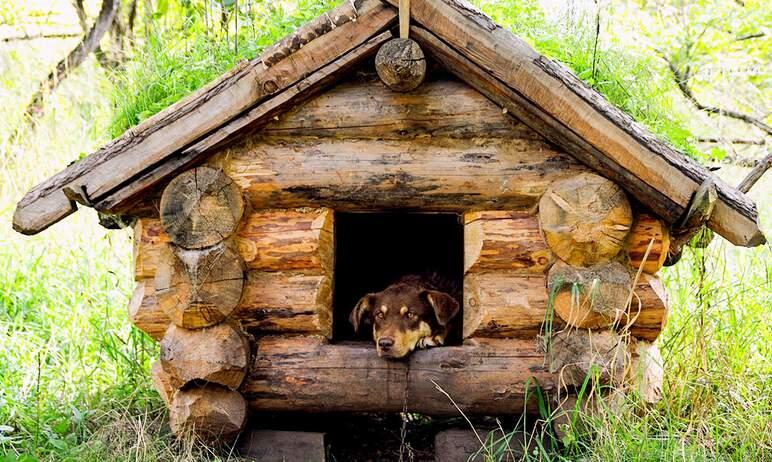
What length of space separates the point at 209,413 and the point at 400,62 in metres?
2.17

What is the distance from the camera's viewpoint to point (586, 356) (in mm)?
4602

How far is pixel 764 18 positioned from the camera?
9320mm

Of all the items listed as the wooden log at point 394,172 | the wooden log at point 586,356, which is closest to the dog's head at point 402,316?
the wooden log at point 394,172

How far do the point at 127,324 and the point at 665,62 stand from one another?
6023mm

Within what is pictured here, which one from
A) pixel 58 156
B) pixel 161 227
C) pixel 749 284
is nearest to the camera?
pixel 161 227

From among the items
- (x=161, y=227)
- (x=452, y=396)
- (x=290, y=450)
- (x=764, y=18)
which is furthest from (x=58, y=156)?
(x=764, y=18)

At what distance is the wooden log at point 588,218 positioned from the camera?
451 cm

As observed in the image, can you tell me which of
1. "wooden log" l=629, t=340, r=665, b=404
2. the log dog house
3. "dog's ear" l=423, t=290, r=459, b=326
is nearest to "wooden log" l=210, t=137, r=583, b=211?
the log dog house

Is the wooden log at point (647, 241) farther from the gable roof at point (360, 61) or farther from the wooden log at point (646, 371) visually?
the wooden log at point (646, 371)

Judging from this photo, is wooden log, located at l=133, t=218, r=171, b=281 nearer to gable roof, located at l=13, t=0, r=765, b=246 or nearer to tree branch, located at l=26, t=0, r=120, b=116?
gable roof, located at l=13, t=0, r=765, b=246

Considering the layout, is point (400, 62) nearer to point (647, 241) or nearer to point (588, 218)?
point (588, 218)

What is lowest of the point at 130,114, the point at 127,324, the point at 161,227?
the point at 127,324

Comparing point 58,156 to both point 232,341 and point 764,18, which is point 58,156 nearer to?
point 232,341

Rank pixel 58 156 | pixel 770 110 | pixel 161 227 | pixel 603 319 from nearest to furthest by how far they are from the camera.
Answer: pixel 603 319 < pixel 161 227 < pixel 58 156 < pixel 770 110
